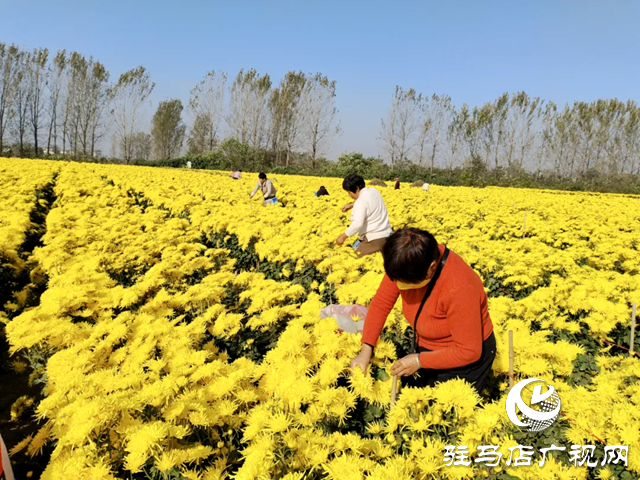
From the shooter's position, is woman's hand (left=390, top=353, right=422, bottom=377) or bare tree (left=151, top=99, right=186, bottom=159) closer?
woman's hand (left=390, top=353, right=422, bottom=377)

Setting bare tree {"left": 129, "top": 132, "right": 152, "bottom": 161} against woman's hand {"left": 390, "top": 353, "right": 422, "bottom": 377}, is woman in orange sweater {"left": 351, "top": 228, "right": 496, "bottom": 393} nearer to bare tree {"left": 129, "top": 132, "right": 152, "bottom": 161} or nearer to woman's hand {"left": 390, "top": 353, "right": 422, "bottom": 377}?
woman's hand {"left": 390, "top": 353, "right": 422, "bottom": 377}

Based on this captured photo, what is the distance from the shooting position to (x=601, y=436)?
182 centimetres

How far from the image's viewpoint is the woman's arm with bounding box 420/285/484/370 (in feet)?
6.40

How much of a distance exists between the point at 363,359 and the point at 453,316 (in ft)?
2.01

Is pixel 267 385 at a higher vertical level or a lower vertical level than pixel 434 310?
lower

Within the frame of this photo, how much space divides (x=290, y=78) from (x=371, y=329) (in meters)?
53.1

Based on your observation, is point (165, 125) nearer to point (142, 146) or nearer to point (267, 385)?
point (142, 146)

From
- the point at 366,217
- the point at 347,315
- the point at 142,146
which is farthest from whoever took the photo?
the point at 142,146

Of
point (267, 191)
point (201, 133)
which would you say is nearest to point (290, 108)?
point (201, 133)

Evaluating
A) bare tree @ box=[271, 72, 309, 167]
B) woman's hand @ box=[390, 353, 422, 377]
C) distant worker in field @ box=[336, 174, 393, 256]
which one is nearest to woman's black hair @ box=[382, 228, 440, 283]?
woman's hand @ box=[390, 353, 422, 377]

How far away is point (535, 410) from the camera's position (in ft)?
6.35

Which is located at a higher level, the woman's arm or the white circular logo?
the woman's arm

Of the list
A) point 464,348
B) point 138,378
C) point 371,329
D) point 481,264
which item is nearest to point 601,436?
point 464,348

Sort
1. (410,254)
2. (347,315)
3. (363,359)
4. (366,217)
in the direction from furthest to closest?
(366,217)
(347,315)
(363,359)
(410,254)
